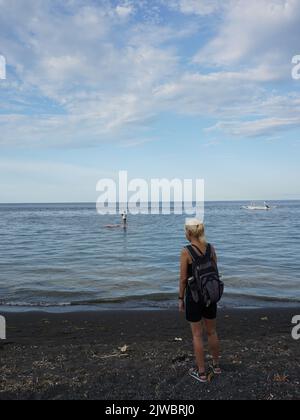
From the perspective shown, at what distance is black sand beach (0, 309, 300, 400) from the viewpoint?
5.57 metres

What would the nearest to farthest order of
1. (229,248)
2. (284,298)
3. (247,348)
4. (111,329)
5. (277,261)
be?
(247,348), (111,329), (284,298), (277,261), (229,248)

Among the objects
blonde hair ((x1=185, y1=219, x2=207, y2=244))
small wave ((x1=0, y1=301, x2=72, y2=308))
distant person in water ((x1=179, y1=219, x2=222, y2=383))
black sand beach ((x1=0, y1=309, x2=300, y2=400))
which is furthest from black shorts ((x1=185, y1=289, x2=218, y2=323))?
small wave ((x1=0, y1=301, x2=72, y2=308))

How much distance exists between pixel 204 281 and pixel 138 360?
220cm

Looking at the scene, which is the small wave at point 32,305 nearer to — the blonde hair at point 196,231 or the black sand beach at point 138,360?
the black sand beach at point 138,360

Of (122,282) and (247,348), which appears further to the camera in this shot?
(122,282)

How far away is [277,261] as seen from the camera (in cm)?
2280

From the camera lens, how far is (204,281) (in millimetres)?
5535

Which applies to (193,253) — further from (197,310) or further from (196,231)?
(197,310)

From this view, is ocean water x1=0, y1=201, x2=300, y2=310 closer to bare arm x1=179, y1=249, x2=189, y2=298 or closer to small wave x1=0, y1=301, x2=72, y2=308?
small wave x1=0, y1=301, x2=72, y2=308

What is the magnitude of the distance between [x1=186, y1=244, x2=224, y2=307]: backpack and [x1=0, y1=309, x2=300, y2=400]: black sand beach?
1184 mm

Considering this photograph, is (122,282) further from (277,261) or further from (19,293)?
(277,261)

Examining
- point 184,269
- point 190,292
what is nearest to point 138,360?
point 190,292
